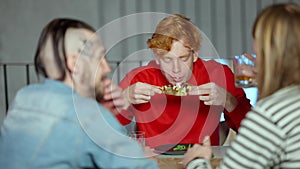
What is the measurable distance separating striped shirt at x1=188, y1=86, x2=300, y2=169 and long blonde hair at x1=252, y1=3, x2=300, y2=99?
37 mm

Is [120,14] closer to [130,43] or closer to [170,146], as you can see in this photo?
[130,43]

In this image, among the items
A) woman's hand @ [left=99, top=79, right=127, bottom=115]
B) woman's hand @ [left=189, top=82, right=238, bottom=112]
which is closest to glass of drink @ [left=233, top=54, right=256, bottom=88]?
woman's hand @ [left=189, top=82, right=238, bottom=112]

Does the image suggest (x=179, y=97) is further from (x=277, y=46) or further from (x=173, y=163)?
(x=277, y=46)

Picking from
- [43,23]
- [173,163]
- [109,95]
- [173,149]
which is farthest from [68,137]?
[43,23]

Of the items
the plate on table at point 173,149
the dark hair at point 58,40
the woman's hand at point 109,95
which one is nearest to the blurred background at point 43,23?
the plate on table at point 173,149

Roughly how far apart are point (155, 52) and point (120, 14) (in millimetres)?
2197

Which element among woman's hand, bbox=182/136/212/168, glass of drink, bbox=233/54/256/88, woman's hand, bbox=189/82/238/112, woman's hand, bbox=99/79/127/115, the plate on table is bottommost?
the plate on table

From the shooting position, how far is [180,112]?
2.11m

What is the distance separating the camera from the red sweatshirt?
81.3 inches

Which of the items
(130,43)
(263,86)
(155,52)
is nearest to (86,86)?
(263,86)

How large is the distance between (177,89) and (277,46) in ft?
3.08

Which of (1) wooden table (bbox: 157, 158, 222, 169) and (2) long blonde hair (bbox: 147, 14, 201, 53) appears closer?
(1) wooden table (bbox: 157, 158, 222, 169)

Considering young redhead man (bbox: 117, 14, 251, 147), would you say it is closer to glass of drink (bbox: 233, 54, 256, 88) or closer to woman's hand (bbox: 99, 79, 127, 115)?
glass of drink (bbox: 233, 54, 256, 88)

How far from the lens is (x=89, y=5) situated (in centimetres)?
415
